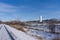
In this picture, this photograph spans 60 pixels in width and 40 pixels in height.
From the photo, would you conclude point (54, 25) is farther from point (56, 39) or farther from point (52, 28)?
point (56, 39)

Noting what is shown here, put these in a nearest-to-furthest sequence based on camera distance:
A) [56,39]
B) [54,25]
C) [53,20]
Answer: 1. [56,39]
2. [53,20]
3. [54,25]

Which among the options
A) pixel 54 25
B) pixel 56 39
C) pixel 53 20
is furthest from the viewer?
pixel 54 25

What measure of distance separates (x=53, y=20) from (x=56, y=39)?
7.52 metres

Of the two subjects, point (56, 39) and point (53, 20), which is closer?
point (56, 39)

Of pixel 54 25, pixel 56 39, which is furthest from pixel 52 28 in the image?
pixel 56 39

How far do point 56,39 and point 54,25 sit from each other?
8.79m

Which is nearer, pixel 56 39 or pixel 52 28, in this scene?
pixel 56 39

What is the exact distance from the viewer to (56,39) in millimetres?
12102

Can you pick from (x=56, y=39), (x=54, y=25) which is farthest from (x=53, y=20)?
(x=56, y=39)

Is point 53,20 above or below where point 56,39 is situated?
above

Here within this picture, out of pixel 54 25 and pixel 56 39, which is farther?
pixel 54 25

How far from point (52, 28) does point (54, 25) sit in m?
0.53

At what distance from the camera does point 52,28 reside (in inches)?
829

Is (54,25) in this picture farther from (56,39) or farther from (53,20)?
(56,39)
